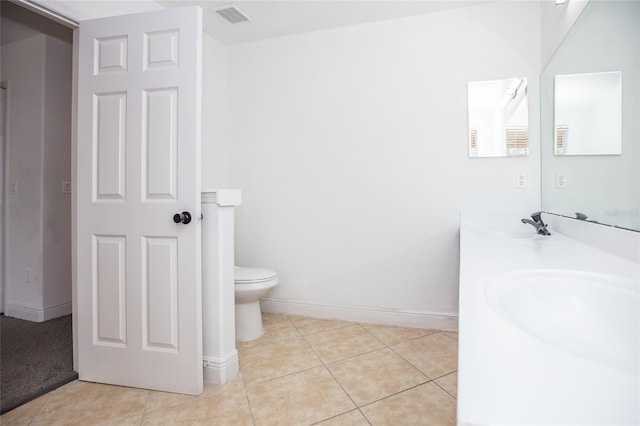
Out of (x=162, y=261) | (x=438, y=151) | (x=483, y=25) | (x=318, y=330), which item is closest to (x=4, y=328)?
(x=162, y=261)

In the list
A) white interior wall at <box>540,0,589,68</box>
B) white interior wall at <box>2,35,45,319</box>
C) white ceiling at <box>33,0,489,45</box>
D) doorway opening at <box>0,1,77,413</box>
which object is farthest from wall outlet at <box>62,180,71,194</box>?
white interior wall at <box>540,0,589,68</box>

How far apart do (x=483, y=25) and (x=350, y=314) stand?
93.0 inches

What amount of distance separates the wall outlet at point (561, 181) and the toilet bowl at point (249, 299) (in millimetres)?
1880

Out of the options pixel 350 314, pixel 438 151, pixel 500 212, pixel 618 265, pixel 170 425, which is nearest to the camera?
pixel 618 265

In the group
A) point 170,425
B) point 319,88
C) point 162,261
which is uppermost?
point 319,88

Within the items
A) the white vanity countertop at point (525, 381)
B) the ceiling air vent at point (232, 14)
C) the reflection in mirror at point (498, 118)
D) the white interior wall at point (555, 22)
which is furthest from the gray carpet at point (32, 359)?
the white interior wall at point (555, 22)

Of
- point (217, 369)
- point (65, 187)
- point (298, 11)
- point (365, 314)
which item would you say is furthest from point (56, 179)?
point (365, 314)

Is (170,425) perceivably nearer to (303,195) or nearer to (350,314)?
(350,314)

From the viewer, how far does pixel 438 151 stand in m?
2.55

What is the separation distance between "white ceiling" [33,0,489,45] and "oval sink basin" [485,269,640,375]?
2.28 m

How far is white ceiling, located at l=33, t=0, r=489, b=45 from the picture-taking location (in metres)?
2.43

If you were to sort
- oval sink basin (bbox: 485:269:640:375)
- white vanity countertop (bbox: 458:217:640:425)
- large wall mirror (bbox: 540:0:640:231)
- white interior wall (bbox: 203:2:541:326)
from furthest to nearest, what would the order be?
white interior wall (bbox: 203:2:541:326)
large wall mirror (bbox: 540:0:640:231)
oval sink basin (bbox: 485:269:640:375)
white vanity countertop (bbox: 458:217:640:425)

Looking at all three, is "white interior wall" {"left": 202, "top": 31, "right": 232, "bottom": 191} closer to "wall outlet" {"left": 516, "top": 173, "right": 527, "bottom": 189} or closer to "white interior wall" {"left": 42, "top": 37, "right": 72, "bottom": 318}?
"white interior wall" {"left": 42, "top": 37, "right": 72, "bottom": 318}

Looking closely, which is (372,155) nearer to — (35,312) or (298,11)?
(298,11)
